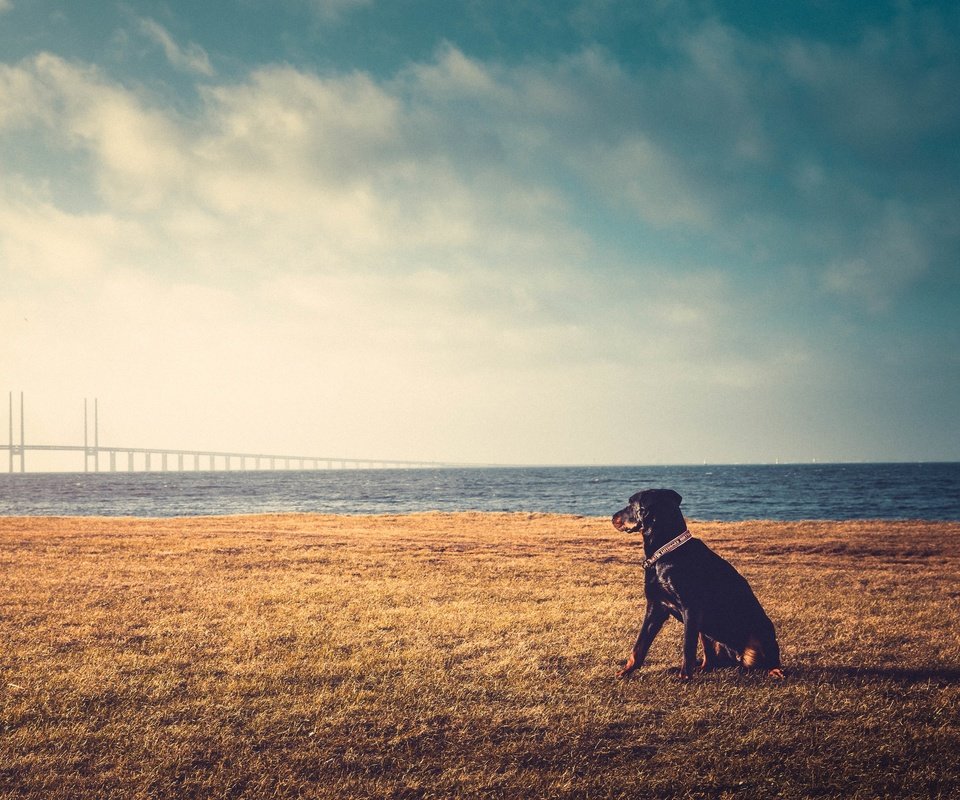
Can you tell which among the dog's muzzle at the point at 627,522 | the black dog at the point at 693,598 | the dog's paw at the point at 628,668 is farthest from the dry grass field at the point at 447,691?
the dog's muzzle at the point at 627,522

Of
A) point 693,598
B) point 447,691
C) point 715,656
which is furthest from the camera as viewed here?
point 715,656

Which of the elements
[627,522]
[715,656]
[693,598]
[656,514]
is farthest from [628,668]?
[656,514]

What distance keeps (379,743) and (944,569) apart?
53.5ft

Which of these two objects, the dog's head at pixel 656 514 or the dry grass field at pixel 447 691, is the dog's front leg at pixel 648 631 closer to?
the dry grass field at pixel 447 691

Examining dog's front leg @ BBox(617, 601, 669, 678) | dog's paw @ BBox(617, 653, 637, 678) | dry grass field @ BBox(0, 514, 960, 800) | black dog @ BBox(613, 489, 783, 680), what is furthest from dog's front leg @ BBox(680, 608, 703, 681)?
dog's paw @ BBox(617, 653, 637, 678)

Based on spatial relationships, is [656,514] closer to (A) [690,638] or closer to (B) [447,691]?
(A) [690,638]

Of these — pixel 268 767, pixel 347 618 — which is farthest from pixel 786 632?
pixel 268 767

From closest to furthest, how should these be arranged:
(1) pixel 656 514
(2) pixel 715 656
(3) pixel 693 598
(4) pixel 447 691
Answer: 1. (3) pixel 693 598
2. (4) pixel 447 691
3. (1) pixel 656 514
4. (2) pixel 715 656

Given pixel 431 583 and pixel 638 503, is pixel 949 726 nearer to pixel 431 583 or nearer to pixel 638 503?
pixel 638 503

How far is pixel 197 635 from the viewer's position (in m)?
9.28

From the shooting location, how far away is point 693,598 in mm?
6668

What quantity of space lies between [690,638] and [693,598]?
48 centimetres

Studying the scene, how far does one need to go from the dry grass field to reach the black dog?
266 millimetres

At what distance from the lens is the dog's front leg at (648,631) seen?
696 cm
